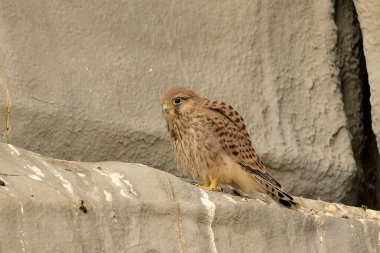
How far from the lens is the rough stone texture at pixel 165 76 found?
5.39 meters

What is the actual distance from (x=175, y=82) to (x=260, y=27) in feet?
2.19

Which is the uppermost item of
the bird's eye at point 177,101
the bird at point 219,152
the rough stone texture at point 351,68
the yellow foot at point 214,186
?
the rough stone texture at point 351,68

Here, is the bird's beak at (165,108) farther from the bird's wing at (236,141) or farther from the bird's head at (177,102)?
the bird's wing at (236,141)

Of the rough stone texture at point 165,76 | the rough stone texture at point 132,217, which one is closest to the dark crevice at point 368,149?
the rough stone texture at point 165,76

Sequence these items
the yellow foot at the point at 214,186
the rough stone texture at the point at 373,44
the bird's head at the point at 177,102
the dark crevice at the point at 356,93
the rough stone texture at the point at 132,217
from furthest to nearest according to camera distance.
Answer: the dark crevice at the point at 356,93 < the rough stone texture at the point at 373,44 < the bird's head at the point at 177,102 < the yellow foot at the point at 214,186 < the rough stone texture at the point at 132,217

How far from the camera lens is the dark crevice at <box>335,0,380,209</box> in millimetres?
6461

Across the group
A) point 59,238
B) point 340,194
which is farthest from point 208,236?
point 340,194

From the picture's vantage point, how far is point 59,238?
3.86 metres

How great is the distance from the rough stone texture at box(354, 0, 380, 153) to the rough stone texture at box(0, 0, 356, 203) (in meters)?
0.21

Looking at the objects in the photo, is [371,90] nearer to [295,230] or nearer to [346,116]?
[346,116]

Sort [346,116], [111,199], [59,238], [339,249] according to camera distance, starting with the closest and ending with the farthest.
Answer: [59,238] < [111,199] < [339,249] < [346,116]

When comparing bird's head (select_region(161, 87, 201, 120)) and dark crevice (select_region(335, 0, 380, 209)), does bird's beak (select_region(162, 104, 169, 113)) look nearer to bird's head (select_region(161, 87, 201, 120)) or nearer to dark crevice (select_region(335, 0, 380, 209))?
bird's head (select_region(161, 87, 201, 120))

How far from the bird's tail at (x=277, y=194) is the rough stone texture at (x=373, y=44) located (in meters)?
1.13

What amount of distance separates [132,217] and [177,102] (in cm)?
136
